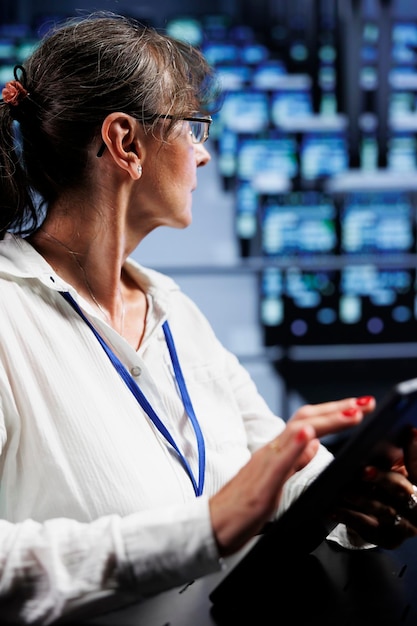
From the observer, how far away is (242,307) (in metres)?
3.41

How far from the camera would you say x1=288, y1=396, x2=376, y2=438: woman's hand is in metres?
0.80

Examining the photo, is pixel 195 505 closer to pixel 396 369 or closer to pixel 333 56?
pixel 396 369

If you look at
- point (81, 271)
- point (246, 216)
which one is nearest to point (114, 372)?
point (81, 271)

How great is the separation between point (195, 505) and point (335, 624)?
204 mm

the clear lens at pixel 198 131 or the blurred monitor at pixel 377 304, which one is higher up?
the clear lens at pixel 198 131

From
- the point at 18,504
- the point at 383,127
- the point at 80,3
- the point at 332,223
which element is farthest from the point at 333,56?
the point at 18,504

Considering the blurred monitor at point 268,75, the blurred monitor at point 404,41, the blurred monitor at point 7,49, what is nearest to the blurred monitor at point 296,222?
the blurred monitor at point 268,75

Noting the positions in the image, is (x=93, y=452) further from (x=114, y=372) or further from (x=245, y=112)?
(x=245, y=112)

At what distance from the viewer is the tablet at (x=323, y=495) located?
2.34 feet

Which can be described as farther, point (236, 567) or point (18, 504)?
point (18, 504)

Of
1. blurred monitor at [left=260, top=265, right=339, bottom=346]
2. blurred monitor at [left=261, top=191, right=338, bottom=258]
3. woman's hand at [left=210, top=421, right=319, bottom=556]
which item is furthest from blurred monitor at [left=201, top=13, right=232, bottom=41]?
woman's hand at [left=210, top=421, right=319, bottom=556]

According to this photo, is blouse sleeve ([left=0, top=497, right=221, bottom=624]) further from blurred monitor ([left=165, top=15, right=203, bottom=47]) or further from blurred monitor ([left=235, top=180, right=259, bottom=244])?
blurred monitor ([left=165, top=15, right=203, bottom=47])

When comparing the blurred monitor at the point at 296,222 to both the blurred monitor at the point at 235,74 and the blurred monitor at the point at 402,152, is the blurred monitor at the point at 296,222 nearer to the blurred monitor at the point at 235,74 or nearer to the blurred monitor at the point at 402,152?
the blurred monitor at the point at 402,152

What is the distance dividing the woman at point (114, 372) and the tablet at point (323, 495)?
0.04m
